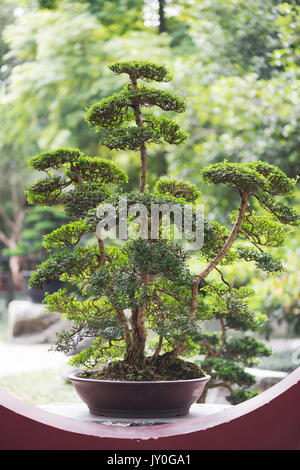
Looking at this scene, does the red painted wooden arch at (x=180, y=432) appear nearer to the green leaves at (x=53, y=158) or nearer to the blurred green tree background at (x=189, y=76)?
the green leaves at (x=53, y=158)

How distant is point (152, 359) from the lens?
1613mm

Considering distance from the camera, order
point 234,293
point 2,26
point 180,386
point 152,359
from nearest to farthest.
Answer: point 180,386, point 152,359, point 234,293, point 2,26

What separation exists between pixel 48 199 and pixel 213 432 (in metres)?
0.82

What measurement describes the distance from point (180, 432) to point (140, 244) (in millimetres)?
496

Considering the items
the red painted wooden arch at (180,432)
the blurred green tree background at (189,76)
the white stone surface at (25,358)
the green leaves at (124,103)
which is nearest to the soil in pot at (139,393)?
the red painted wooden arch at (180,432)

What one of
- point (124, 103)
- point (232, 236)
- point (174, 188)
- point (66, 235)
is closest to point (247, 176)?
point (232, 236)

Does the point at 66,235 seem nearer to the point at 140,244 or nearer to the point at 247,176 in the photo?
the point at 140,244

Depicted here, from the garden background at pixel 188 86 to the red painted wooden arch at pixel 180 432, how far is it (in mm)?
1563

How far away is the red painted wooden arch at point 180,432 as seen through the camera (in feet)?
3.90

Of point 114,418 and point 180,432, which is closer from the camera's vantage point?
point 180,432

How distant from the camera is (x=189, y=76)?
15.2ft
